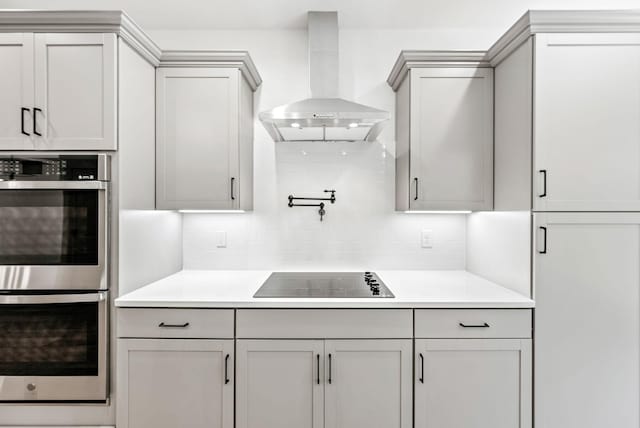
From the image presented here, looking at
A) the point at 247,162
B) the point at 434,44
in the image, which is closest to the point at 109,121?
the point at 247,162

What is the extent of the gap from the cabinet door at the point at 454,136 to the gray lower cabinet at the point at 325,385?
95 cm

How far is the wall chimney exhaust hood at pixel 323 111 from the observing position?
6.39 ft

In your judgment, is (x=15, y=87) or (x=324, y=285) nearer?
(x=15, y=87)

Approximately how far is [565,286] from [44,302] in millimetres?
2492

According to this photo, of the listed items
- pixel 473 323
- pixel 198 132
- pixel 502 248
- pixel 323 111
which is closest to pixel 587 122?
pixel 502 248

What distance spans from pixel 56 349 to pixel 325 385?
1321 millimetres

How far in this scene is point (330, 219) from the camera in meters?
2.66

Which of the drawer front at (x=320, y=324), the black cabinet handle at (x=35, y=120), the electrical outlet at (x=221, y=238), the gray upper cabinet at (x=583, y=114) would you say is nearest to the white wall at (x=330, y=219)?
the electrical outlet at (x=221, y=238)

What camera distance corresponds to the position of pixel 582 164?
178 centimetres

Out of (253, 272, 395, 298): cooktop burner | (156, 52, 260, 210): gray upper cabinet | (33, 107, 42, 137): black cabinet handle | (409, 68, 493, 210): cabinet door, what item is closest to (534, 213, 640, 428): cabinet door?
(409, 68, 493, 210): cabinet door

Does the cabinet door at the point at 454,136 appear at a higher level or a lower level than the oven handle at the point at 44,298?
higher

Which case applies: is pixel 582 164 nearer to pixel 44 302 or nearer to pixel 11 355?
pixel 44 302

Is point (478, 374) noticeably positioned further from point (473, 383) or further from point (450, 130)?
point (450, 130)

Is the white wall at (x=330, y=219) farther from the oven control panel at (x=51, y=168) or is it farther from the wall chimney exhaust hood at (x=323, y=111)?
the oven control panel at (x=51, y=168)
